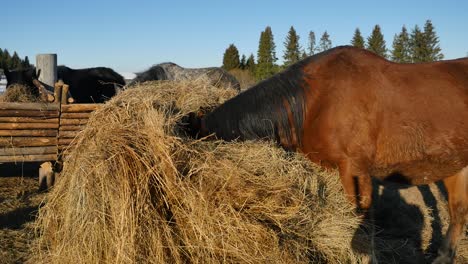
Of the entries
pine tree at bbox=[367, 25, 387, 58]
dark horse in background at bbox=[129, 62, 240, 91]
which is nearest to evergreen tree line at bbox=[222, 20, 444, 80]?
pine tree at bbox=[367, 25, 387, 58]

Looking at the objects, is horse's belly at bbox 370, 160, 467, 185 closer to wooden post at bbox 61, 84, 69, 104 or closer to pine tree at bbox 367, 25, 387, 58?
wooden post at bbox 61, 84, 69, 104

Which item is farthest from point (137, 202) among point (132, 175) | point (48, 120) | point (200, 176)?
point (48, 120)

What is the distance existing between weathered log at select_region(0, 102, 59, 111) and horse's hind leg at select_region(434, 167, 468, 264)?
197 inches

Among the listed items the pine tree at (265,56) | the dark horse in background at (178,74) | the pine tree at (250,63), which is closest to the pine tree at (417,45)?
the pine tree at (265,56)

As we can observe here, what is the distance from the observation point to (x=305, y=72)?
3918 millimetres

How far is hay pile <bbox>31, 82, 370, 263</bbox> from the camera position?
2.46 meters

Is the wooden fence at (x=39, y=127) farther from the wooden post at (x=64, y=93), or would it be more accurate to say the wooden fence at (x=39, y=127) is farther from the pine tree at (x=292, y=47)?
the pine tree at (x=292, y=47)

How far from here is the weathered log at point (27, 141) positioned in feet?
17.2

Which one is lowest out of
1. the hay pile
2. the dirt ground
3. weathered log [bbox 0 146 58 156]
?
the dirt ground

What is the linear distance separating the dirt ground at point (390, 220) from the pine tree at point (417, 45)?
31.6m

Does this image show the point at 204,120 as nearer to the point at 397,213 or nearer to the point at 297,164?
the point at 297,164

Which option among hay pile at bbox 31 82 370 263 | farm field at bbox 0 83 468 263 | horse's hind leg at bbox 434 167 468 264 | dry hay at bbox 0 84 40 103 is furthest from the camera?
dry hay at bbox 0 84 40 103

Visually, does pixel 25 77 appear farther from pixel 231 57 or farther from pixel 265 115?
pixel 231 57

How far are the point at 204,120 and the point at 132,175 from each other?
4.54ft
